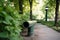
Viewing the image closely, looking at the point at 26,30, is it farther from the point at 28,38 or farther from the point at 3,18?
the point at 3,18

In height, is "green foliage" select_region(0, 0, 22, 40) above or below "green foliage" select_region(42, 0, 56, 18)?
above

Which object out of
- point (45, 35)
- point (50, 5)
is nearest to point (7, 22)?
point (45, 35)

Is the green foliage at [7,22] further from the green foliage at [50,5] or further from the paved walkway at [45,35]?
the green foliage at [50,5]

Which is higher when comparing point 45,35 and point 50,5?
point 50,5

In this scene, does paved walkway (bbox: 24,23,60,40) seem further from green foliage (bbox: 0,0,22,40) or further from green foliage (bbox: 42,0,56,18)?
green foliage (bbox: 42,0,56,18)

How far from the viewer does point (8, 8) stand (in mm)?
4113

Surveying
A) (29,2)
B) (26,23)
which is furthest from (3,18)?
(29,2)

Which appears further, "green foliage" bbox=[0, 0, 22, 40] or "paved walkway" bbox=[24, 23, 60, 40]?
"paved walkway" bbox=[24, 23, 60, 40]

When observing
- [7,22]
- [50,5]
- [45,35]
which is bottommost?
[45,35]

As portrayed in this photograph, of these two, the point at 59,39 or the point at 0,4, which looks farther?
the point at 59,39

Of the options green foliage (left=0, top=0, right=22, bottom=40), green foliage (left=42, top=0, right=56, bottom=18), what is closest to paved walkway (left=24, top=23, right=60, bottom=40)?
green foliage (left=0, top=0, right=22, bottom=40)

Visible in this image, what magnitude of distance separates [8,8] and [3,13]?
12.6 inches

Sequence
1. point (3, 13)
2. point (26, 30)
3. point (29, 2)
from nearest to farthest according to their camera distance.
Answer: point (3, 13)
point (26, 30)
point (29, 2)

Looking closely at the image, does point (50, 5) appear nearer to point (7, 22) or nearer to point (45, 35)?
point (45, 35)
